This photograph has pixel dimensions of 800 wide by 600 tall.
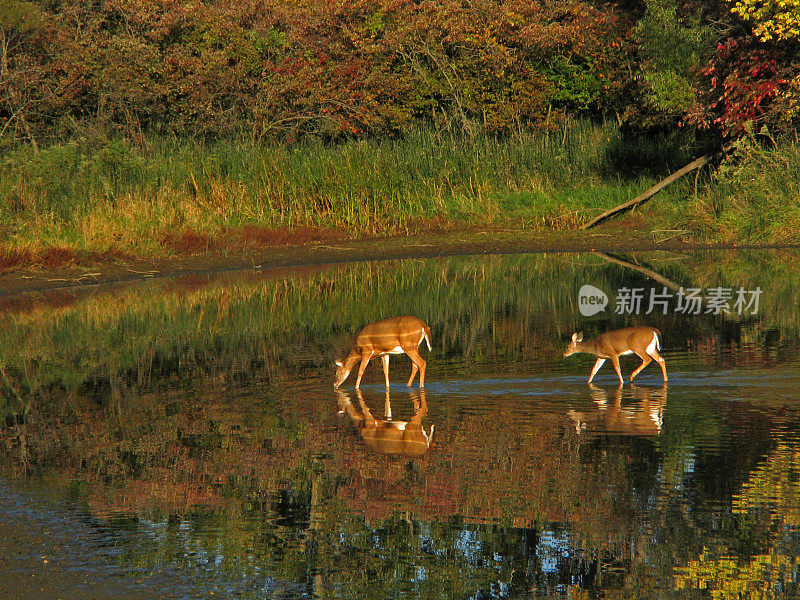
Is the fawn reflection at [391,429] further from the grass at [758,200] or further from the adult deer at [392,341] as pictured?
the grass at [758,200]

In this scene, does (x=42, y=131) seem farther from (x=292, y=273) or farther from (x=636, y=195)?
(x=636, y=195)

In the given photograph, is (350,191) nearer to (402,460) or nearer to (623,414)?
(623,414)

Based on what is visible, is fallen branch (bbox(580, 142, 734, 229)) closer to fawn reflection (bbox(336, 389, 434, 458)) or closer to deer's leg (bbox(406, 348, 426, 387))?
deer's leg (bbox(406, 348, 426, 387))

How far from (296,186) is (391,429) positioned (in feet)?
56.5

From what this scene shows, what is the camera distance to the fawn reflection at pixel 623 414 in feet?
29.9

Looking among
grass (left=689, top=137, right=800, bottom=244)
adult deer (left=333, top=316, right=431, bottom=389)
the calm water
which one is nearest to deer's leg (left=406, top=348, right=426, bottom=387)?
adult deer (left=333, top=316, right=431, bottom=389)

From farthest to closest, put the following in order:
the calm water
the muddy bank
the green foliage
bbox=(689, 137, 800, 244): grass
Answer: the green foliage → bbox=(689, 137, 800, 244): grass → the muddy bank → the calm water

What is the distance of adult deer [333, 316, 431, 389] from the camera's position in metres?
10.6

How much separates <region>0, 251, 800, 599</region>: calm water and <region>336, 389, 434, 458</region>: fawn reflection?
0.11 feet

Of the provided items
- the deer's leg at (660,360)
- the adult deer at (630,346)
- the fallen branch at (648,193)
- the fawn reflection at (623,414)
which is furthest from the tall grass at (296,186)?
the fawn reflection at (623,414)

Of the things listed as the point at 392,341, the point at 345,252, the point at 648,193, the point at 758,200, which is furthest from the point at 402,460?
the point at 648,193

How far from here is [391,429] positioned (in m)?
9.30

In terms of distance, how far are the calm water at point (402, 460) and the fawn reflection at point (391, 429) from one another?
35mm

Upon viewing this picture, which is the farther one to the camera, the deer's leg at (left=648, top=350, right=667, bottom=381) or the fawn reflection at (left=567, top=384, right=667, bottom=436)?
the deer's leg at (left=648, top=350, right=667, bottom=381)
